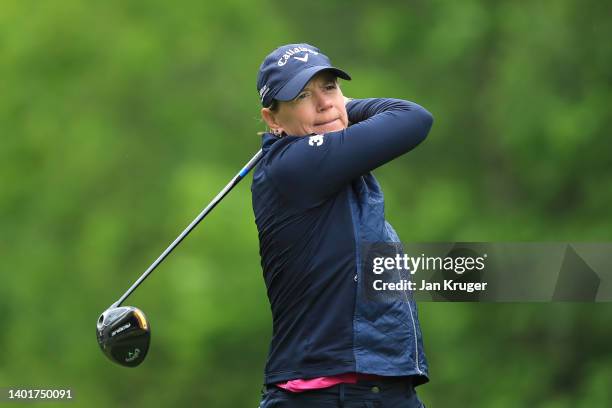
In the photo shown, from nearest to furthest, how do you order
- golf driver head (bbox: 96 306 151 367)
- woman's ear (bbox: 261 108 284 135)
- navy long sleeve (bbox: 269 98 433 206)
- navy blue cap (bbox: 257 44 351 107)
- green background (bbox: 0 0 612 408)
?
navy long sleeve (bbox: 269 98 433 206) < navy blue cap (bbox: 257 44 351 107) < woman's ear (bbox: 261 108 284 135) < golf driver head (bbox: 96 306 151 367) < green background (bbox: 0 0 612 408)

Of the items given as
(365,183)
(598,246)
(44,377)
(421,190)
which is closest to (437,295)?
(365,183)

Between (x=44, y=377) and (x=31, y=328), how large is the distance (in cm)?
46

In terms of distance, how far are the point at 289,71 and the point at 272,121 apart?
178mm

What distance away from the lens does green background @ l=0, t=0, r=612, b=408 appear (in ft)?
33.0

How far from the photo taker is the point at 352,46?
10383 mm

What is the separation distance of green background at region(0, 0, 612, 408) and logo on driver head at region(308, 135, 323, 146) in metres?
6.25

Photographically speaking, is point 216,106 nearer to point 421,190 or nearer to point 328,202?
point 421,190

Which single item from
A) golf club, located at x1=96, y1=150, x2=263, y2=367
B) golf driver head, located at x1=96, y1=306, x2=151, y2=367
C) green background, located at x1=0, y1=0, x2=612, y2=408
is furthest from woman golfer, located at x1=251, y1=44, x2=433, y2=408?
green background, located at x1=0, y1=0, x2=612, y2=408

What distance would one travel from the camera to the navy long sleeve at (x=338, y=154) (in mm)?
3531

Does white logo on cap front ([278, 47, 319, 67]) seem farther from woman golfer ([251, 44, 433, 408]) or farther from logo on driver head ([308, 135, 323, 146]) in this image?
logo on driver head ([308, 135, 323, 146])

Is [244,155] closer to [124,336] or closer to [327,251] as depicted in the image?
[124,336]

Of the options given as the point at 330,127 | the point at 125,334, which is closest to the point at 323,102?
the point at 330,127

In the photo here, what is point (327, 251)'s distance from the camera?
358 centimetres

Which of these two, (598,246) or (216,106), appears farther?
(216,106)
